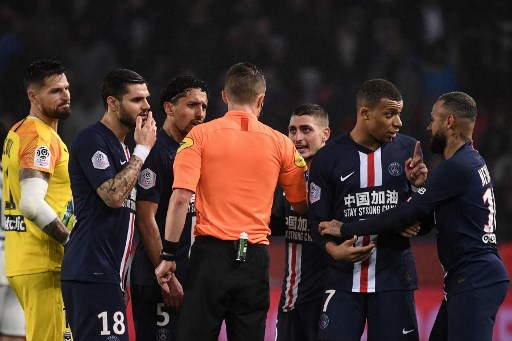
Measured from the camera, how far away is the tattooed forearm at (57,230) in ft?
16.8

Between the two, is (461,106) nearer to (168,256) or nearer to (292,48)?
(168,256)

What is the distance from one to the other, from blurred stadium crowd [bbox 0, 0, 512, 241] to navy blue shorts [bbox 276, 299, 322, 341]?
4848 mm

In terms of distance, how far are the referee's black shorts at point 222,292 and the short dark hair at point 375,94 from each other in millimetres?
1086

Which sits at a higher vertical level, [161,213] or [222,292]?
[161,213]

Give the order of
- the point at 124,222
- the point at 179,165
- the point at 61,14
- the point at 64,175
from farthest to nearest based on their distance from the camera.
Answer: the point at 61,14
the point at 64,175
the point at 124,222
the point at 179,165

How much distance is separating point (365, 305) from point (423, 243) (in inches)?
151

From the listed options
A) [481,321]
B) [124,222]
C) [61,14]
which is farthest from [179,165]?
[61,14]

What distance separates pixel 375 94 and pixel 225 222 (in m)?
1.18

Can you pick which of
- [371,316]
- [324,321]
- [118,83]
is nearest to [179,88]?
[118,83]

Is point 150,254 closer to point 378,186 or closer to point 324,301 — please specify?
point 324,301

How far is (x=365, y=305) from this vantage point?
5.04m

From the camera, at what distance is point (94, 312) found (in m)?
4.71

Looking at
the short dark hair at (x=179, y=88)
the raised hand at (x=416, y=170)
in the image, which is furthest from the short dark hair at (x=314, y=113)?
the raised hand at (x=416, y=170)

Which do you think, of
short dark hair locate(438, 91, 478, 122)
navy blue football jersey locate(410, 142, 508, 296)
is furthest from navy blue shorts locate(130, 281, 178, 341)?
short dark hair locate(438, 91, 478, 122)
